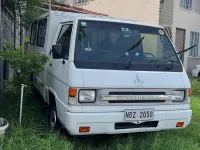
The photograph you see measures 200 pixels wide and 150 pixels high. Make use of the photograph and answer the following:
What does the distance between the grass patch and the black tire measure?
0.11m

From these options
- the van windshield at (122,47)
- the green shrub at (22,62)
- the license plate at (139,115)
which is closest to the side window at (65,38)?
the van windshield at (122,47)

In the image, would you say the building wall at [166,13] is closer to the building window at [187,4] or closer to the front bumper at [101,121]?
the building window at [187,4]

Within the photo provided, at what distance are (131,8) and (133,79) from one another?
35.9ft

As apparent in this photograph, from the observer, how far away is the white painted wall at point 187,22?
586 inches

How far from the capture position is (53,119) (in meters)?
4.69

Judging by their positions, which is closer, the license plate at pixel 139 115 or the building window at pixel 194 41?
the license plate at pixel 139 115

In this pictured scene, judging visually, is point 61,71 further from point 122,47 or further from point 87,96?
point 122,47

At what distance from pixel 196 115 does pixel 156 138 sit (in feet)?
8.27

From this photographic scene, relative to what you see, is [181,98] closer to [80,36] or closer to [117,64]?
[117,64]

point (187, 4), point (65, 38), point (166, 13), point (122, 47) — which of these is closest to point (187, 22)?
point (187, 4)

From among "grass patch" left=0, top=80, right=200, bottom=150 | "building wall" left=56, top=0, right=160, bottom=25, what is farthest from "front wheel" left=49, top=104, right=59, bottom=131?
"building wall" left=56, top=0, right=160, bottom=25

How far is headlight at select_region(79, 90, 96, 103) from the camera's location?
3.79 metres

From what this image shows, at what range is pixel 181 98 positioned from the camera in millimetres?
4316

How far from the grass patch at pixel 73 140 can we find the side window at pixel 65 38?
1.23 m
